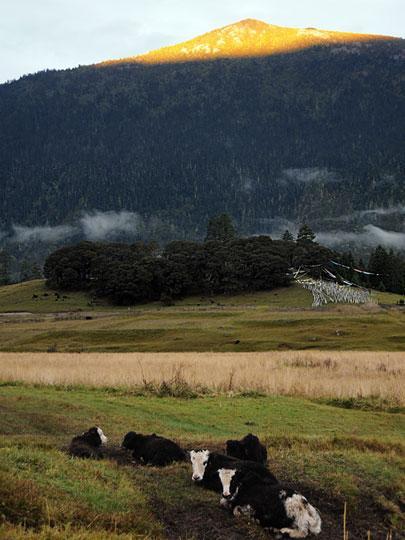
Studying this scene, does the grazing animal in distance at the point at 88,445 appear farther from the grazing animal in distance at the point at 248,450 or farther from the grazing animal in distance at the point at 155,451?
the grazing animal in distance at the point at 248,450

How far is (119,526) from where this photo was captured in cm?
946

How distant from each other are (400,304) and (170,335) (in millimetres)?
39453

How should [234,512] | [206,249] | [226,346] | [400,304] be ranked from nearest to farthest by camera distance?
[234,512] → [226,346] → [400,304] → [206,249]

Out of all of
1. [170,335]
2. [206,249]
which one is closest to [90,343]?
[170,335]

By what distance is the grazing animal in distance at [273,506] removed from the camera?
33.5 feet

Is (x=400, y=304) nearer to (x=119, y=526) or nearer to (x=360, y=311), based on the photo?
(x=360, y=311)

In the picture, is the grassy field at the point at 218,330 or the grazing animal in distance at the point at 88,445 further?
the grassy field at the point at 218,330

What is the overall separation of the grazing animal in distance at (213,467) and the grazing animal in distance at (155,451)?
88 cm

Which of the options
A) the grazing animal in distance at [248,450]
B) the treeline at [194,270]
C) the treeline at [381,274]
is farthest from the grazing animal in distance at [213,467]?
the treeline at [381,274]

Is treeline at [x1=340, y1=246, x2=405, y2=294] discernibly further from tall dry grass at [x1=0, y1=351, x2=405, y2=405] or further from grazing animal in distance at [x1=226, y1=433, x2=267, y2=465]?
grazing animal in distance at [x1=226, y1=433, x2=267, y2=465]

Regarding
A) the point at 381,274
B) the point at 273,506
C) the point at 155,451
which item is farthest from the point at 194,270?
the point at 273,506

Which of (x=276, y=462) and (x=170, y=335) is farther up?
(x=276, y=462)

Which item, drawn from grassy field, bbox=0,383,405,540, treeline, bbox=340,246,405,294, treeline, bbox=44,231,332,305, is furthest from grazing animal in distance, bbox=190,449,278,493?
treeline, bbox=340,246,405,294

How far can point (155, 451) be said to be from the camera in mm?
13242
